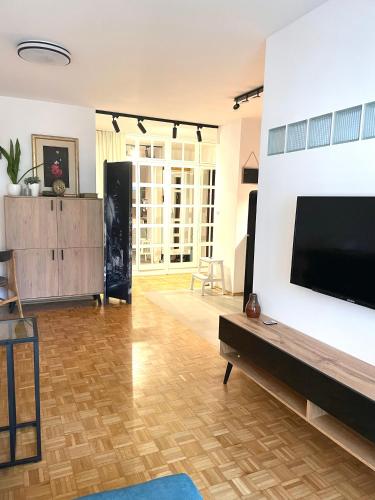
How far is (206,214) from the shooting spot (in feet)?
22.8

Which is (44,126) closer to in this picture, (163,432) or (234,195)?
(234,195)

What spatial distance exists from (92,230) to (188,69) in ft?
7.41

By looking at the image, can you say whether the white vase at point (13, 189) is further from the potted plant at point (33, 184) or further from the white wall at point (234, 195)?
the white wall at point (234, 195)

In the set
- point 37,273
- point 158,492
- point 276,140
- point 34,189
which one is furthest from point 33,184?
point 158,492

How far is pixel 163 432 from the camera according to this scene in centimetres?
216

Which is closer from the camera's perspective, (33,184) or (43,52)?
(43,52)

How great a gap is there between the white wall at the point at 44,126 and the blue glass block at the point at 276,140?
3.05 meters

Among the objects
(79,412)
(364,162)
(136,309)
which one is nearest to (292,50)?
(364,162)

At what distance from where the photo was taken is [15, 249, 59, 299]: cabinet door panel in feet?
13.9

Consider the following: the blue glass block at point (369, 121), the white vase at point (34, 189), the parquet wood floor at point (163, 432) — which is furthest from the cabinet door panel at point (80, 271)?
the blue glass block at point (369, 121)

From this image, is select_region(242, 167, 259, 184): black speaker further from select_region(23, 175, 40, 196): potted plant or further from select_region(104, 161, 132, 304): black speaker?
select_region(23, 175, 40, 196): potted plant

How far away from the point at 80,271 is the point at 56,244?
0.45 meters

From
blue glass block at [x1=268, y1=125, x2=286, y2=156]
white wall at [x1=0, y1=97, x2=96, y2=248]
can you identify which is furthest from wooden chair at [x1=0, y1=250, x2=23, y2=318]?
blue glass block at [x1=268, y1=125, x2=286, y2=156]

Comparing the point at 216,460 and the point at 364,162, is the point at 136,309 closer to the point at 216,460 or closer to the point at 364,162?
the point at 216,460
